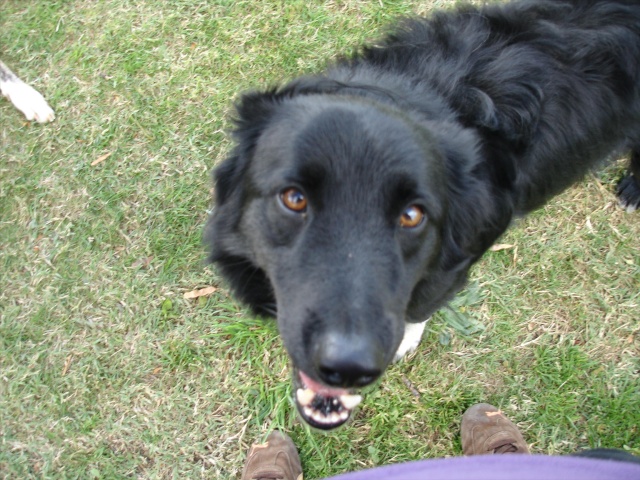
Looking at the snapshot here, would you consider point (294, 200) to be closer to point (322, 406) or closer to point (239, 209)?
point (239, 209)

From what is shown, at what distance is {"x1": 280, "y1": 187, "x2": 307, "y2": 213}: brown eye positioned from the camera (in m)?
1.94

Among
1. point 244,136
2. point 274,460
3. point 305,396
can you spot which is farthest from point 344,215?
point 274,460

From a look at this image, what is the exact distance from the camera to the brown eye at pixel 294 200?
194cm

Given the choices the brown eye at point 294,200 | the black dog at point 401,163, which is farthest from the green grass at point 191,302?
the brown eye at point 294,200

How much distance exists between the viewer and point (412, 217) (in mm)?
1973

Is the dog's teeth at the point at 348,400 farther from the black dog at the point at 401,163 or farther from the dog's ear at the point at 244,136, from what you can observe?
the dog's ear at the point at 244,136

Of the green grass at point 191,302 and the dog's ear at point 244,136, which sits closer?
the dog's ear at point 244,136

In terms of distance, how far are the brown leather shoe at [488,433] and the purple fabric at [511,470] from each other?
61.5 inches

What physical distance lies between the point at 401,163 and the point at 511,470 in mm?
1039

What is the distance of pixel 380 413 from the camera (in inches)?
121

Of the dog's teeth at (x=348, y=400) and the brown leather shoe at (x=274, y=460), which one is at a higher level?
the dog's teeth at (x=348, y=400)

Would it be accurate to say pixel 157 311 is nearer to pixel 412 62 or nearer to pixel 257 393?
pixel 257 393

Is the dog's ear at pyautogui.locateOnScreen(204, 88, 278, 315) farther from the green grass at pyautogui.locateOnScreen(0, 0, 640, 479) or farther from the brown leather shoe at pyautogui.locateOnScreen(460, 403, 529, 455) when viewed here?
the brown leather shoe at pyautogui.locateOnScreen(460, 403, 529, 455)

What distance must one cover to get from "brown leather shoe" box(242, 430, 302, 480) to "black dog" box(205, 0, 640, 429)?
740 mm
